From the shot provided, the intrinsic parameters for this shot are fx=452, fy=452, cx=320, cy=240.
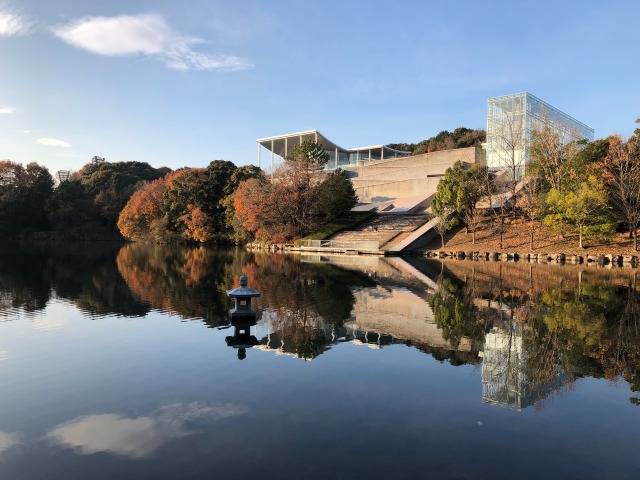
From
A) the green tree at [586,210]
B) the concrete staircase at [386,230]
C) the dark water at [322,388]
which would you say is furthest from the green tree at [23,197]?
the green tree at [586,210]

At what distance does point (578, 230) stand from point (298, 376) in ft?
107

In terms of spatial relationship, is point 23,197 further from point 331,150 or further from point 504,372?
point 504,372

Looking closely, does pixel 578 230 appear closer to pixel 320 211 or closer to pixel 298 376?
pixel 320 211

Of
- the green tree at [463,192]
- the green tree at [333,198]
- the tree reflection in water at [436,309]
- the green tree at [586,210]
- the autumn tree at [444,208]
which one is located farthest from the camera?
the green tree at [333,198]

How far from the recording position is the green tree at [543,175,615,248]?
101ft

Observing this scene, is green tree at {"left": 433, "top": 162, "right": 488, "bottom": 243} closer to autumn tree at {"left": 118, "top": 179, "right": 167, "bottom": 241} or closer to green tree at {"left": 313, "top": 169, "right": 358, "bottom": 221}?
green tree at {"left": 313, "top": 169, "right": 358, "bottom": 221}

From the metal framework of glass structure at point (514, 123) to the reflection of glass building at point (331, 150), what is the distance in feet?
71.5

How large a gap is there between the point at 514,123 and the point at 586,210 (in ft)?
58.6

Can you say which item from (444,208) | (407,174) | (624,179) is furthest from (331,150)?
(624,179)

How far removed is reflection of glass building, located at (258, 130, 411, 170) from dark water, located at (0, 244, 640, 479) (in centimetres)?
5586

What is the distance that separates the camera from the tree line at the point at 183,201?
45.2 m

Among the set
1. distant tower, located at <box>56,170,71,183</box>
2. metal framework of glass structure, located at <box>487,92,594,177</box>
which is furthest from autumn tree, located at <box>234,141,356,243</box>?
distant tower, located at <box>56,170,71,183</box>

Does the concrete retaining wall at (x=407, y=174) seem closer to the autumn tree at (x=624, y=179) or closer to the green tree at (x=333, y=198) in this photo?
the green tree at (x=333, y=198)

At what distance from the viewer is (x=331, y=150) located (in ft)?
235
